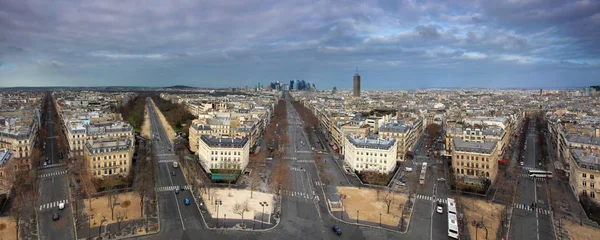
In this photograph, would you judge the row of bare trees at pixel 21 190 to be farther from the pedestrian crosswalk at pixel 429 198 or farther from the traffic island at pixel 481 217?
the traffic island at pixel 481 217

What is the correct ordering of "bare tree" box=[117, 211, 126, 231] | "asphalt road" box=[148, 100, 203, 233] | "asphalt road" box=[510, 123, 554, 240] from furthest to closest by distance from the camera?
1. "asphalt road" box=[148, 100, 203, 233]
2. "bare tree" box=[117, 211, 126, 231]
3. "asphalt road" box=[510, 123, 554, 240]

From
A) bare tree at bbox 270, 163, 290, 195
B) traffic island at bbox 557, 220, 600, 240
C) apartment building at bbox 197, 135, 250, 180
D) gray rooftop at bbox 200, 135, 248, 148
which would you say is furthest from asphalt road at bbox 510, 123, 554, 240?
gray rooftop at bbox 200, 135, 248, 148

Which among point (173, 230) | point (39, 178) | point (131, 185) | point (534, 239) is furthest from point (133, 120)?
point (534, 239)

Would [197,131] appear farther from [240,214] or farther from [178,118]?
[178,118]

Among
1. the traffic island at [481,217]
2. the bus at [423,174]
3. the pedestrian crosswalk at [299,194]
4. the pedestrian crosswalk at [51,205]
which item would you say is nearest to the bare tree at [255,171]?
the pedestrian crosswalk at [299,194]

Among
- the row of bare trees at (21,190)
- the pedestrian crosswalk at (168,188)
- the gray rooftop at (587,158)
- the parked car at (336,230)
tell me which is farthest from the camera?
the pedestrian crosswalk at (168,188)

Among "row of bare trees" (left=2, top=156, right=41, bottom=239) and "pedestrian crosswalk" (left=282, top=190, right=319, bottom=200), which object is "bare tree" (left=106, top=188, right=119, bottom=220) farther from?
"pedestrian crosswalk" (left=282, top=190, right=319, bottom=200)
